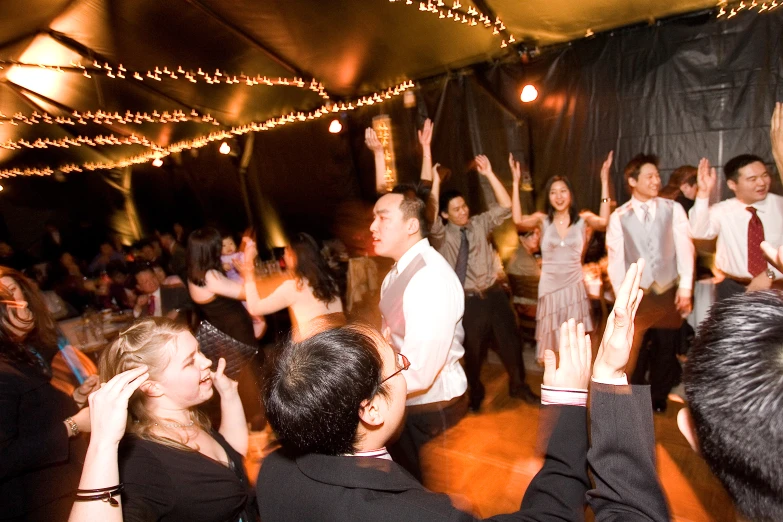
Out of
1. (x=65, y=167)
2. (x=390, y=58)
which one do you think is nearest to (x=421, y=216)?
(x=390, y=58)

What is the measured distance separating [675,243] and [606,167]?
39.5 inches

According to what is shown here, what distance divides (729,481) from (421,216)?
160cm

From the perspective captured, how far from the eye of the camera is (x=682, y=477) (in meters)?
2.50

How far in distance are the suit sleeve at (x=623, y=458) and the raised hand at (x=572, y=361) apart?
10 centimetres

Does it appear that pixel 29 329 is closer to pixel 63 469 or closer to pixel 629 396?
pixel 63 469

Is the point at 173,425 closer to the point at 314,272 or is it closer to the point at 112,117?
the point at 314,272

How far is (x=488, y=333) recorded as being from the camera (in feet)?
11.3

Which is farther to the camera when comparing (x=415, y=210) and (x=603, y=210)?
(x=603, y=210)

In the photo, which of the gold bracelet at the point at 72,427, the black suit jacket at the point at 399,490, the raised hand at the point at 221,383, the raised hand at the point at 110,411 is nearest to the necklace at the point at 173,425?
the raised hand at the point at 221,383

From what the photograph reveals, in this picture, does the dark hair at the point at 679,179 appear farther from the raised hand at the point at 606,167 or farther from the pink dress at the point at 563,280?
the pink dress at the point at 563,280

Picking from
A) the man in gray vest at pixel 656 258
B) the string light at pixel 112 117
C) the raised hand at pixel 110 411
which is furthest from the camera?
the string light at pixel 112 117

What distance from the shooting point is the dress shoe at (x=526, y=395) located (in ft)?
11.4

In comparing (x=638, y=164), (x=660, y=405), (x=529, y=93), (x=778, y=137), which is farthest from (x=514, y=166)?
(x=660, y=405)

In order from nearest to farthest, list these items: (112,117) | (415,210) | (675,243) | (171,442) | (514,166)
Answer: (171,442) < (415,210) < (675,243) < (514,166) < (112,117)
